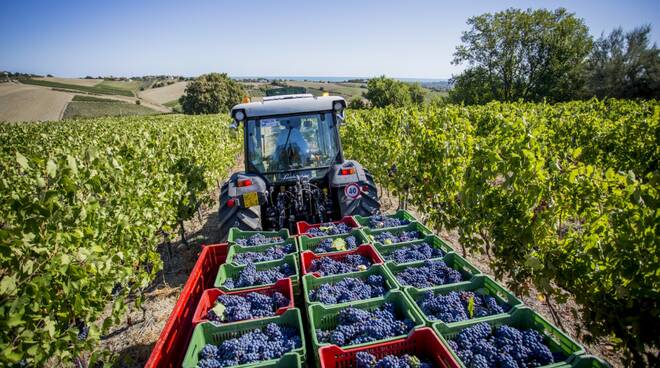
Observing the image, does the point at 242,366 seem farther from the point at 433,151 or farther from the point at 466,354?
the point at 433,151

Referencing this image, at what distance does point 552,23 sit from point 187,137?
3861 centimetres

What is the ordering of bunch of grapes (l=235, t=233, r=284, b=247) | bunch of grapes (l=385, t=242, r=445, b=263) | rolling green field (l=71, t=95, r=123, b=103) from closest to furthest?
bunch of grapes (l=385, t=242, r=445, b=263)
bunch of grapes (l=235, t=233, r=284, b=247)
rolling green field (l=71, t=95, r=123, b=103)

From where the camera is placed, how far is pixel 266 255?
3309 millimetres

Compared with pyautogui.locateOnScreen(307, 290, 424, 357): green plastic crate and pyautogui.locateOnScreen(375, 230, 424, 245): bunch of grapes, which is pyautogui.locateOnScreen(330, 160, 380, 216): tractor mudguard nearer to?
pyautogui.locateOnScreen(375, 230, 424, 245): bunch of grapes

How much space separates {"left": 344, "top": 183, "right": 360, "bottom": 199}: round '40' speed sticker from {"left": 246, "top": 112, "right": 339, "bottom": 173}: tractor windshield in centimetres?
53

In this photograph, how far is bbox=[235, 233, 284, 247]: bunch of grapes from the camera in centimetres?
358

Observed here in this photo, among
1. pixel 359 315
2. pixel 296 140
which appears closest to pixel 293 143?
pixel 296 140

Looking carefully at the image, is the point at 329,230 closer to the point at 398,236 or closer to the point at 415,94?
the point at 398,236

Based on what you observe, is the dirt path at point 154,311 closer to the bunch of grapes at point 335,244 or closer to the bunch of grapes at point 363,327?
the bunch of grapes at point 363,327

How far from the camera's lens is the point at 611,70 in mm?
26266

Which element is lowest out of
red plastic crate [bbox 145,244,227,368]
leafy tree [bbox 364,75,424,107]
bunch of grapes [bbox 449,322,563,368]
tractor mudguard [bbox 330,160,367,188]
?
red plastic crate [bbox 145,244,227,368]

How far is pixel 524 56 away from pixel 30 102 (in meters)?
62.1

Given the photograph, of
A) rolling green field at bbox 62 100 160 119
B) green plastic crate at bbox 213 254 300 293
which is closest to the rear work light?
green plastic crate at bbox 213 254 300 293

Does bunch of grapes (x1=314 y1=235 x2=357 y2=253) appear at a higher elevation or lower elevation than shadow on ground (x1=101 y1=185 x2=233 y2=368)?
higher
